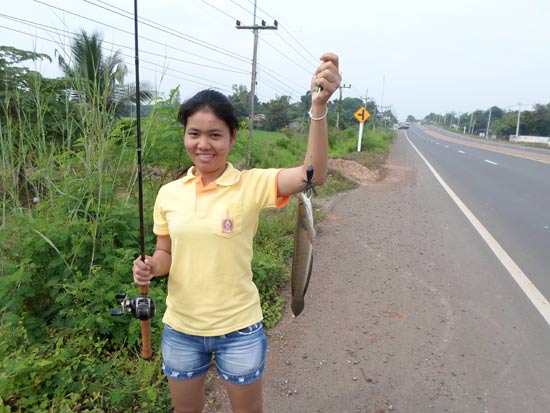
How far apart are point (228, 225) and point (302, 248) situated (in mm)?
435

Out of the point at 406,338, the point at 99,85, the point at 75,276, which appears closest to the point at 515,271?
the point at 406,338

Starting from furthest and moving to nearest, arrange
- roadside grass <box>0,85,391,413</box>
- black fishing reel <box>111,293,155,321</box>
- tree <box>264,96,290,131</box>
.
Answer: tree <box>264,96,290,131</box>
roadside grass <box>0,85,391,413</box>
black fishing reel <box>111,293,155,321</box>

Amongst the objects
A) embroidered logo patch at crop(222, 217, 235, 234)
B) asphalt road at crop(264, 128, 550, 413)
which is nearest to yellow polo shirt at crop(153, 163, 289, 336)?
embroidered logo patch at crop(222, 217, 235, 234)

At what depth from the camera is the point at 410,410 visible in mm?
2471

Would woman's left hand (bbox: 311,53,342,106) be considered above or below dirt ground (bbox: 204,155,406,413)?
above

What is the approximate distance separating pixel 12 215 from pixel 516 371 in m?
3.98

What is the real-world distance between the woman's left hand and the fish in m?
0.41

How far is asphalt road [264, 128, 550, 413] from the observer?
2.60 m

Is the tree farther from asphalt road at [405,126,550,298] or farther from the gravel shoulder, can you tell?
the gravel shoulder

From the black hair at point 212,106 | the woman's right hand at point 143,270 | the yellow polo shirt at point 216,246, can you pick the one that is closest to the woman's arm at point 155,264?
the woman's right hand at point 143,270

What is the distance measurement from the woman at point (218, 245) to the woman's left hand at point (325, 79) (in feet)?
0.42

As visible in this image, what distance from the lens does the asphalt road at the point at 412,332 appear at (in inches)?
102

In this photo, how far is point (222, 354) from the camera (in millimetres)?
1707

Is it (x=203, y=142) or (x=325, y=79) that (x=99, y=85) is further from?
(x=325, y=79)
